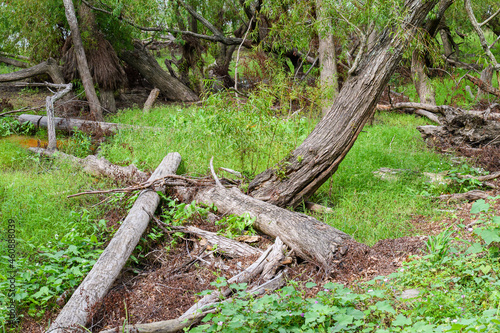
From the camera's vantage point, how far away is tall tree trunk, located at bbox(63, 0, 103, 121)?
32.0 feet

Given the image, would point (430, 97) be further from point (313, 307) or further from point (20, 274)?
point (20, 274)

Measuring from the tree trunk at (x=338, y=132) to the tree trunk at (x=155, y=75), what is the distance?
8166 mm

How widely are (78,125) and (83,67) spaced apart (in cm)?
181

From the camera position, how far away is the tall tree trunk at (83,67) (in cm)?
976

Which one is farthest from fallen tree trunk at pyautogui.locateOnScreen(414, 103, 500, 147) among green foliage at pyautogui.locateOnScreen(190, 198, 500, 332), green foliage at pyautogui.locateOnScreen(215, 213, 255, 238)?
green foliage at pyautogui.locateOnScreen(215, 213, 255, 238)

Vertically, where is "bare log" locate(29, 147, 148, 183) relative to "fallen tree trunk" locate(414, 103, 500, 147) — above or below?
below

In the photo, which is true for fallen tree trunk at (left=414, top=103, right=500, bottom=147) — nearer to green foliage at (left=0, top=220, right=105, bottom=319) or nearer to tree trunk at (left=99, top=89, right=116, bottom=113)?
green foliage at (left=0, top=220, right=105, bottom=319)

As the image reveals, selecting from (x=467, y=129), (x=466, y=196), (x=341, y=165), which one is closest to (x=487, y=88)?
(x=467, y=129)

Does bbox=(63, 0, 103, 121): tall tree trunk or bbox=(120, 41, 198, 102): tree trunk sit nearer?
bbox=(63, 0, 103, 121): tall tree trunk

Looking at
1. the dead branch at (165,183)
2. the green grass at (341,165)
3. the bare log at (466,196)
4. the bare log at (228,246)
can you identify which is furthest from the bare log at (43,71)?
the bare log at (466,196)

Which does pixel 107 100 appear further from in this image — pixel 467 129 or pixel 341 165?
pixel 467 129

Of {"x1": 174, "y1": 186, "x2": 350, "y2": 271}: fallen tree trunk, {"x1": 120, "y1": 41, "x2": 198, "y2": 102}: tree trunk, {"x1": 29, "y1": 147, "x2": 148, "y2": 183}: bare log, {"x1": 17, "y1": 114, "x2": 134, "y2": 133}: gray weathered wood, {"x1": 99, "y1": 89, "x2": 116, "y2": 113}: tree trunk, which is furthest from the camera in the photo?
{"x1": 120, "y1": 41, "x2": 198, "y2": 102}: tree trunk

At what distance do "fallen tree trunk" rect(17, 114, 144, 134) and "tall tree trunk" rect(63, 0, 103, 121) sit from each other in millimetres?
604

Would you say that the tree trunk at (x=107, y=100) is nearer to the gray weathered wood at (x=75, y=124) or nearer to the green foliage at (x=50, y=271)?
the gray weathered wood at (x=75, y=124)
